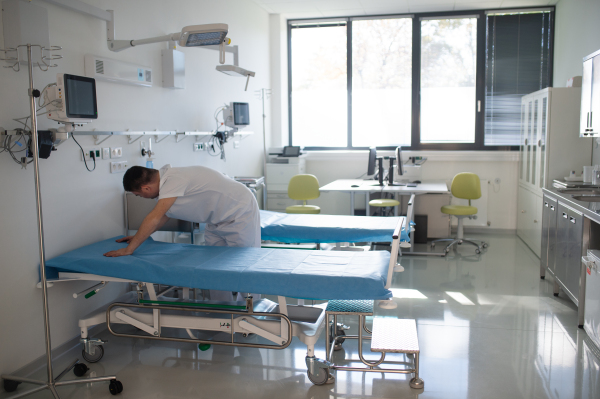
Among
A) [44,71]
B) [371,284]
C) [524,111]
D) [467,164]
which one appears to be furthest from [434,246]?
→ [44,71]

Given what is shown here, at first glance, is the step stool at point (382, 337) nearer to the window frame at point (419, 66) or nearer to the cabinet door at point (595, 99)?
the cabinet door at point (595, 99)

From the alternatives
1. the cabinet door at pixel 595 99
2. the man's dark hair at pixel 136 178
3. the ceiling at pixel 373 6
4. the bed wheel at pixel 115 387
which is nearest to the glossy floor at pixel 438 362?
the bed wheel at pixel 115 387

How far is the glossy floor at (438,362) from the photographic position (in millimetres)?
2721

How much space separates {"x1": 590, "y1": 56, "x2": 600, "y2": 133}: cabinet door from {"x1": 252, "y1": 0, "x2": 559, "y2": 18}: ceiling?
271 cm

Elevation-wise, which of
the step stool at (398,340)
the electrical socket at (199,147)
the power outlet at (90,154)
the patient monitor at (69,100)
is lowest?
the step stool at (398,340)

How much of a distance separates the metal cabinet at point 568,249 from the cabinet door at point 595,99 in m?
0.70

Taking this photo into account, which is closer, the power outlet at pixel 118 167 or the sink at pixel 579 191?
the power outlet at pixel 118 167

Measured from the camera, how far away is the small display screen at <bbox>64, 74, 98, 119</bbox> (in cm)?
274

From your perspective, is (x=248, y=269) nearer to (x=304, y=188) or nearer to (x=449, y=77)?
(x=304, y=188)

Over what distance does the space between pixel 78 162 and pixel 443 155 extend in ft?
16.4

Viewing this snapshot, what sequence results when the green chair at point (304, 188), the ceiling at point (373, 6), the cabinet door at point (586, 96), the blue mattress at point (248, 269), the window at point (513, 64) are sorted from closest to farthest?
the blue mattress at point (248, 269) < the cabinet door at point (586, 96) < the green chair at point (304, 188) < the ceiling at point (373, 6) < the window at point (513, 64)

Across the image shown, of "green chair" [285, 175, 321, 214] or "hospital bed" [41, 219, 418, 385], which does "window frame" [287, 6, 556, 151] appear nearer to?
"green chair" [285, 175, 321, 214]

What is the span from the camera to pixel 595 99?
411cm

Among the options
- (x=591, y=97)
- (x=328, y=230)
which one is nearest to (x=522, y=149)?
(x=591, y=97)
